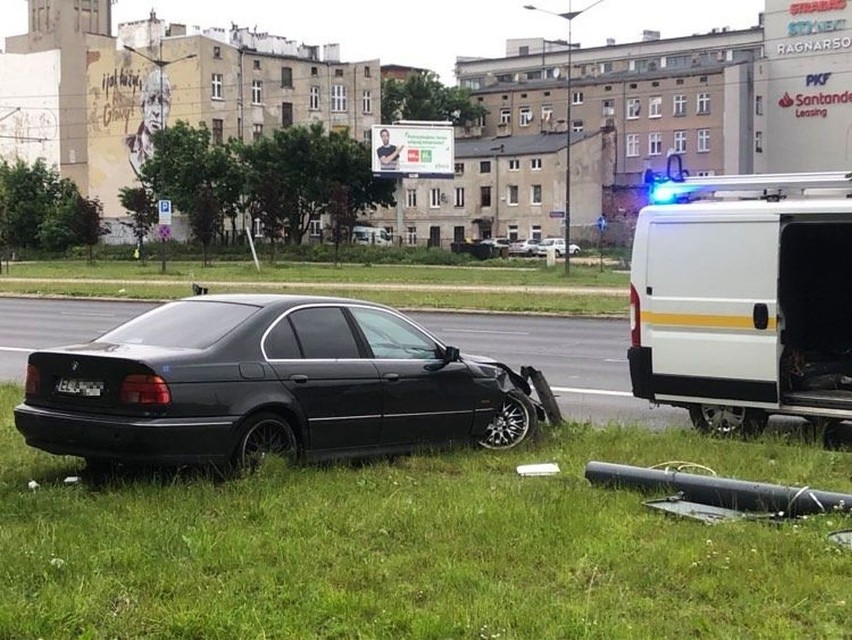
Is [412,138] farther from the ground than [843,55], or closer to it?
closer to it

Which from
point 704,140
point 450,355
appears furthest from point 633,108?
point 450,355

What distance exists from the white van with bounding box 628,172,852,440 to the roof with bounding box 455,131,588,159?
264 ft

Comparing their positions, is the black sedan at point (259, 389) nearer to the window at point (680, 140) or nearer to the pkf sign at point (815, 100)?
the pkf sign at point (815, 100)

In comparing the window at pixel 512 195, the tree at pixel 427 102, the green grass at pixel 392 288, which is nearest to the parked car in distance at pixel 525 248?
the window at pixel 512 195

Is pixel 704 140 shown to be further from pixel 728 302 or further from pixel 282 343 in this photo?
pixel 282 343

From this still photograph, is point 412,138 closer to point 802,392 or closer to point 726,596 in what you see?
point 802,392

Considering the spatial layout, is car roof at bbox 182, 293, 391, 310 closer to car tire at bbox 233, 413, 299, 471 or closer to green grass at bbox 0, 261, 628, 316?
car tire at bbox 233, 413, 299, 471

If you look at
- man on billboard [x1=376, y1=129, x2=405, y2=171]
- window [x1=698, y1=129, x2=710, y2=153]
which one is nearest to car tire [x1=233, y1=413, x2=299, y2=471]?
man on billboard [x1=376, y1=129, x2=405, y2=171]

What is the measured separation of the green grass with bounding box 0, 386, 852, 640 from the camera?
4.82 metres

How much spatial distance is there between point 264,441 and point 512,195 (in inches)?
3398

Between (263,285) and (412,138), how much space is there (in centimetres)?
4520

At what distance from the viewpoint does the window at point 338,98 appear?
99000 mm

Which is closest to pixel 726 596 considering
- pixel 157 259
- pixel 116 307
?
pixel 116 307

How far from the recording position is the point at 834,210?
954 centimetres
